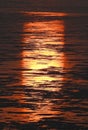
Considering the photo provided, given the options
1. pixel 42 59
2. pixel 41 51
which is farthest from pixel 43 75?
pixel 41 51

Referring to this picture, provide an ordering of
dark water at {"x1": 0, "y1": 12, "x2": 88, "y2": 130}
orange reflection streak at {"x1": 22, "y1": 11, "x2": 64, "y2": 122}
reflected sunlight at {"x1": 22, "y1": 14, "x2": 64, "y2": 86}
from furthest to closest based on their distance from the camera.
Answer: reflected sunlight at {"x1": 22, "y1": 14, "x2": 64, "y2": 86} < orange reflection streak at {"x1": 22, "y1": 11, "x2": 64, "y2": 122} < dark water at {"x1": 0, "y1": 12, "x2": 88, "y2": 130}

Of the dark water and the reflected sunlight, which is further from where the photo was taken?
the reflected sunlight

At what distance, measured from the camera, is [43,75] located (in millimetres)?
7484

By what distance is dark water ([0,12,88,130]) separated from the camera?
541cm

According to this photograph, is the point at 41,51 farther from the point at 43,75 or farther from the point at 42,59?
the point at 43,75

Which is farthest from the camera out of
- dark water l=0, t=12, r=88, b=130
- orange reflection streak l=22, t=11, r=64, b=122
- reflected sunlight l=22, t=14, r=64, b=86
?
reflected sunlight l=22, t=14, r=64, b=86

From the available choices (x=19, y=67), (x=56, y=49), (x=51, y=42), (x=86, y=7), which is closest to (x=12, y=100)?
(x=19, y=67)

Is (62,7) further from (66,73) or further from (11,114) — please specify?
(11,114)

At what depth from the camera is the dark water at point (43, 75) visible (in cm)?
541

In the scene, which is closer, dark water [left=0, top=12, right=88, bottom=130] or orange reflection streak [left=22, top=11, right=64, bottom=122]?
dark water [left=0, top=12, right=88, bottom=130]

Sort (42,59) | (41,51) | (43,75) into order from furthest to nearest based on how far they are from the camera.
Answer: (41,51) < (42,59) < (43,75)

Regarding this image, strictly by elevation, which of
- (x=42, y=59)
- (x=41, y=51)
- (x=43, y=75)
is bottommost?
(x=43, y=75)

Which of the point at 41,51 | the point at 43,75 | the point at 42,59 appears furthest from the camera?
the point at 41,51

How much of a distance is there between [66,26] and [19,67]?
494 centimetres
